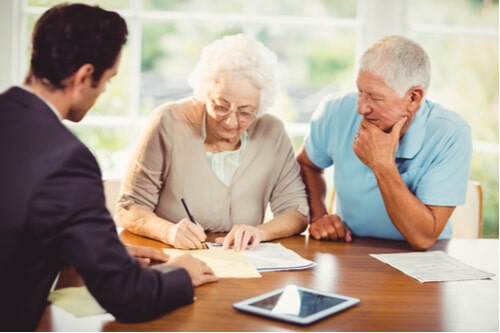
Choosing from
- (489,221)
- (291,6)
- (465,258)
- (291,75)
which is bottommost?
(489,221)

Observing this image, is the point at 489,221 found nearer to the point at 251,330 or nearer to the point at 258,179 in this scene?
the point at 258,179

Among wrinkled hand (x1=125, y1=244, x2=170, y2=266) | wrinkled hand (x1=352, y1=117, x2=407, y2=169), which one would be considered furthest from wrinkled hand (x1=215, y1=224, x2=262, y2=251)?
wrinkled hand (x1=352, y1=117, x2=407, y2=169)

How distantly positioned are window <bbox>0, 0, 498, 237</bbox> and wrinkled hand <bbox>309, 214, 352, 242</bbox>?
1.47 meters

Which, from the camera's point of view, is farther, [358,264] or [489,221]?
[489,221]

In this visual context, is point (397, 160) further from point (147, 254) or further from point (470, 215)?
point (147, 254)

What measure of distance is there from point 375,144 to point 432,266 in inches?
19.3

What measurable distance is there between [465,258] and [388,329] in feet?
2.67

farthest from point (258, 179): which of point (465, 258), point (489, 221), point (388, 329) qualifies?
point (489, 221)

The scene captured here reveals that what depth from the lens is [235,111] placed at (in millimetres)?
2301

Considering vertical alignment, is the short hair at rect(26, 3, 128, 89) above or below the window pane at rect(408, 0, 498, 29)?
below

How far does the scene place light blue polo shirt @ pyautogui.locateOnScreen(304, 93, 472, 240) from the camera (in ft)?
7.60

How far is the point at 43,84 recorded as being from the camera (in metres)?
1.39

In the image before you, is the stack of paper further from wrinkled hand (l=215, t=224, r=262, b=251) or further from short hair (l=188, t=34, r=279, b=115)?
short hair (l=188, t=34, r=279, b=115)

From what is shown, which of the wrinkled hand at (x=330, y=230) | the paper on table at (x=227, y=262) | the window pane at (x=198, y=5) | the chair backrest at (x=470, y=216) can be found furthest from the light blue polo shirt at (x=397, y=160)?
the window pane at (x=198, y=5)
